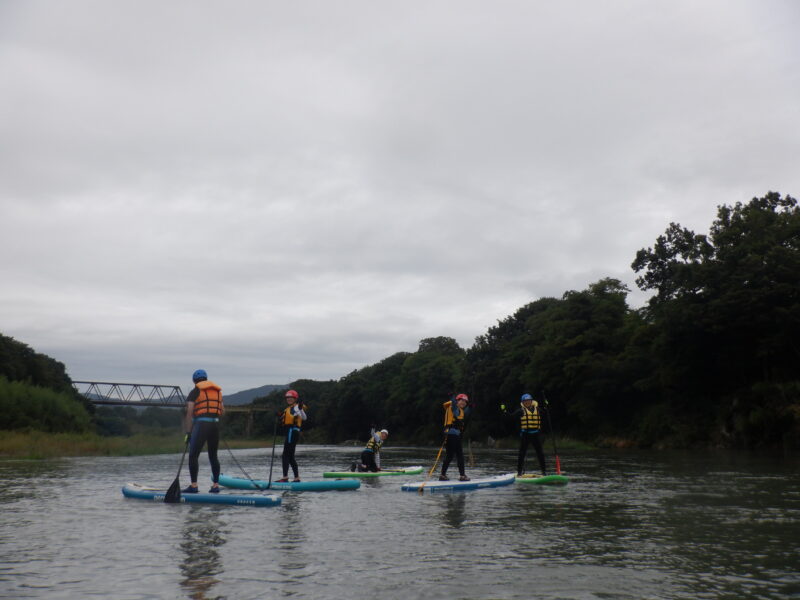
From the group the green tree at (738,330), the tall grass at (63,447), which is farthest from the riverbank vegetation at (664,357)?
the tall grass at (63,447)

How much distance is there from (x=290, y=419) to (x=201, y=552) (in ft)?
31.2

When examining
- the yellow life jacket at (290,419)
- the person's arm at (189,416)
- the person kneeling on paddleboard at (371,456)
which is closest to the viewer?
the person's arm at (189,416)

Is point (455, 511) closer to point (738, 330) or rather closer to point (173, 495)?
point (173, 495)

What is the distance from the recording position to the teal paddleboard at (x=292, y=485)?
17094 millimetres

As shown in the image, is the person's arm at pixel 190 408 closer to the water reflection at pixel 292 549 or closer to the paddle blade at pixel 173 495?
the paddle blade at pixel 173 495

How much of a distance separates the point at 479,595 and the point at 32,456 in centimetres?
3281

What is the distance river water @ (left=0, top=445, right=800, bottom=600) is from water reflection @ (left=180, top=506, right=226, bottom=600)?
27 mm

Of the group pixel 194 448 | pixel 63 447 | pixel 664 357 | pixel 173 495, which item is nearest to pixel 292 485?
pixel 194 448

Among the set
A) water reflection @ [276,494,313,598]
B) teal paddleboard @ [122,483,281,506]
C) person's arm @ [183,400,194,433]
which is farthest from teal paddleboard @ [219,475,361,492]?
water reflection @ [276,494,313,598]

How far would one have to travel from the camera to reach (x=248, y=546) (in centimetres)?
941

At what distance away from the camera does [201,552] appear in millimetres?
8953

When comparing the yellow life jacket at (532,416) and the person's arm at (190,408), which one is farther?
the yellow life jacket at (532,416)

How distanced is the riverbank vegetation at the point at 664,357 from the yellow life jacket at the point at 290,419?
738cm

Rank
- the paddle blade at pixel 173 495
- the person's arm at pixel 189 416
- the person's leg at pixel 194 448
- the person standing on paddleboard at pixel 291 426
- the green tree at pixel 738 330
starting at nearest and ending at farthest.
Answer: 1. the paddle blade at pixel 173 495
2. the person's leg at pixel 194 448
3. the person's arm at pixel 189 416
4. the person standing on paddleboard at pixel 291 426
5. the green tree at pixel 738 330
